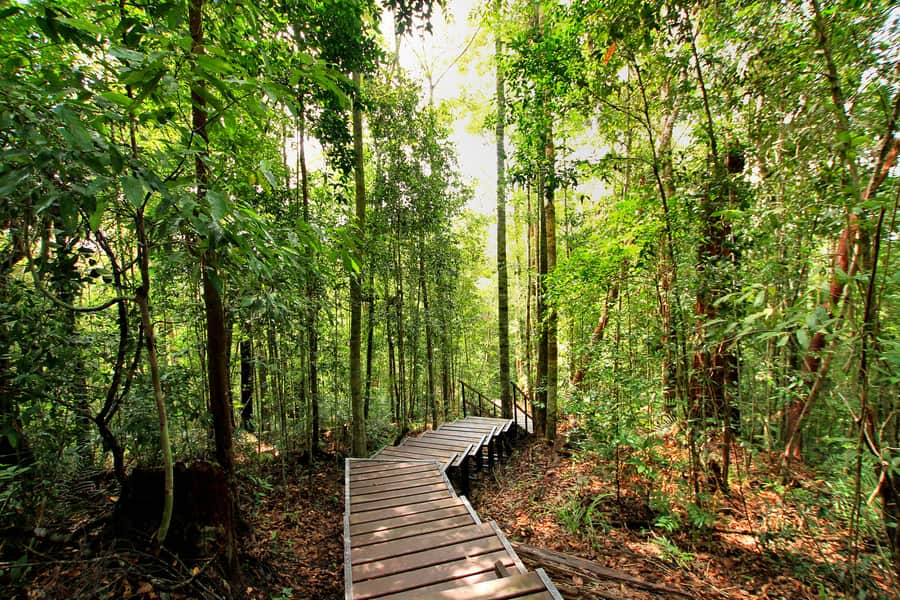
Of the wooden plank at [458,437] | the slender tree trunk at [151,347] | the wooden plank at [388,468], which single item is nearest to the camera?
the slender tree trunk at [151,347]

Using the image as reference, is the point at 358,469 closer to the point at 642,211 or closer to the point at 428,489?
the point at 428,489

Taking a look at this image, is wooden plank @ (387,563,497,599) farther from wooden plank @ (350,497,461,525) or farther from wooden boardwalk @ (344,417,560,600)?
wooden plank @ (350,497,461,525)

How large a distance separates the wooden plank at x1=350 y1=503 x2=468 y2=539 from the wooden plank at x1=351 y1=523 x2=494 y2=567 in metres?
0.22

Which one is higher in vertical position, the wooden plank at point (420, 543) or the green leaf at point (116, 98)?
the green leaf at point (116, 98)

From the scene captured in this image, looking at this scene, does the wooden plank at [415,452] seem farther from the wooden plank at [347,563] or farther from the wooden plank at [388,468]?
the wooden plank at [347,563]

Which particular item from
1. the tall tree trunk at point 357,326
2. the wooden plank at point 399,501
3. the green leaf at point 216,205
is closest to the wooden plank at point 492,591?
the wooden plank at point 399,501

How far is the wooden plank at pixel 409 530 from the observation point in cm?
320

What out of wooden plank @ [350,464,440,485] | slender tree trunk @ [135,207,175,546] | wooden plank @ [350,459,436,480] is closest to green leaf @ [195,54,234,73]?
slender tree trunk @ [135,207,175,546]

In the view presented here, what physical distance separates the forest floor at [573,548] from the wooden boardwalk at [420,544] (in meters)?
0.55

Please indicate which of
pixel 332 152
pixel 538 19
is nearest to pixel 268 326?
pixel 332 152

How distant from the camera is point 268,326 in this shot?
438 cm

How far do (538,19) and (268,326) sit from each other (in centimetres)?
704

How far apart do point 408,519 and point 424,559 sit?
0.74 m

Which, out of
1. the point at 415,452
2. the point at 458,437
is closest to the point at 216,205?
the point at 415,452
